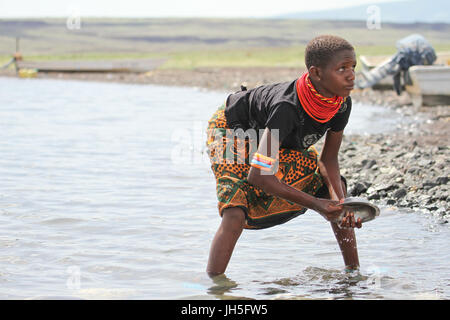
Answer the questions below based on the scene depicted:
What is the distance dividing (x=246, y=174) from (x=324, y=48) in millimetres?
856

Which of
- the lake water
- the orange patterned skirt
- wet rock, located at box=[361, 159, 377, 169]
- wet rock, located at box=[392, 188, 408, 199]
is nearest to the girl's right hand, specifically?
the orange patterned skirt

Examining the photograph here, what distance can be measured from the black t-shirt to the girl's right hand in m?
0.39

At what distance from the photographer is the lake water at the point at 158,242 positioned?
14.7ft

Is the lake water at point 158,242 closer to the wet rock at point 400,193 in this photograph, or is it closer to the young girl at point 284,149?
the wet rock at point 400,193

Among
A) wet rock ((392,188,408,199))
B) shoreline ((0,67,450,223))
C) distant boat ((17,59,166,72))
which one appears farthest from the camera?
distant boat ((17,59,166,72))

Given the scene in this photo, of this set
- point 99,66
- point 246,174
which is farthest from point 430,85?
point 99,66

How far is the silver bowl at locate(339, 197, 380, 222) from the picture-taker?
384 centimetres

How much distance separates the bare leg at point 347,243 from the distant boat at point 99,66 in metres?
31.9

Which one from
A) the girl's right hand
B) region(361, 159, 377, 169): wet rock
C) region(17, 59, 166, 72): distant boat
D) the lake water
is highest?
region(17, 59, 166, 72): distant boat

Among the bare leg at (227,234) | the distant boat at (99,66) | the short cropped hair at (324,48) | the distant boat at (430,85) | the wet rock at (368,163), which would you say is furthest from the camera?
the distant boat at (99,66)

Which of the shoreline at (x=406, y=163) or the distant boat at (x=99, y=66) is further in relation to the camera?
the distant boat at (x=99, y=66)

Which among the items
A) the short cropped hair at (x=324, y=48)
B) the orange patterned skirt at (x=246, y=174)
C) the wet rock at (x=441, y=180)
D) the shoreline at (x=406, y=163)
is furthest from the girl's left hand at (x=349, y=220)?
the wet rock at (x=441, y=180)

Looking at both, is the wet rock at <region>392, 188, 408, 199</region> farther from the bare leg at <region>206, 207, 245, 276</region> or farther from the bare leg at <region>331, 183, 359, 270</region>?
the bare leg at <region>206, 207, 245, 276</region>
